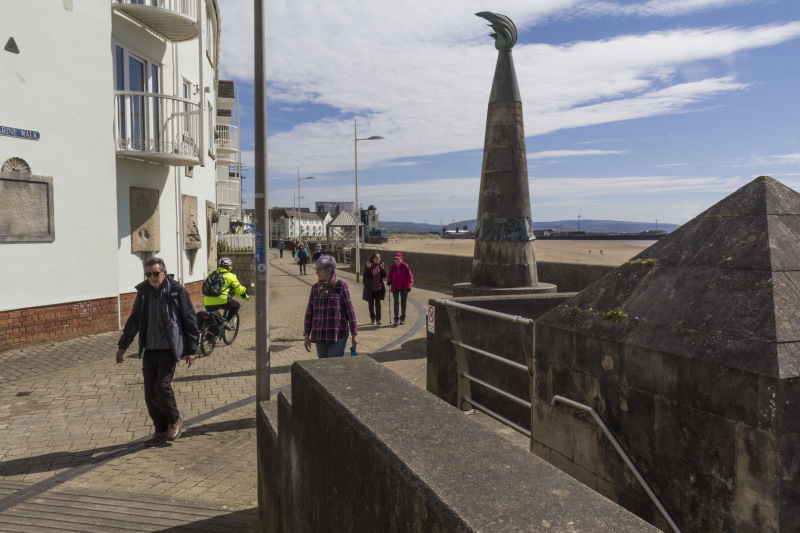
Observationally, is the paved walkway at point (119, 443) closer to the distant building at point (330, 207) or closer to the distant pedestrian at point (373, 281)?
the distant pedestrian at point (373, 281)

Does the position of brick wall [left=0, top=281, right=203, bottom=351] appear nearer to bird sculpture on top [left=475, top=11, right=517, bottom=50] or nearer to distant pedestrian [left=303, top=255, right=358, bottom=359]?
distant pedestrian [left=303, top=255, right=358, bottom=359]

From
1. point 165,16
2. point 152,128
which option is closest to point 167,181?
point 152,128

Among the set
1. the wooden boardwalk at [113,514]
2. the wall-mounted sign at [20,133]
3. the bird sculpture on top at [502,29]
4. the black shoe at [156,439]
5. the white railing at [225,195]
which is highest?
the bird sculpture on top at [502,29]

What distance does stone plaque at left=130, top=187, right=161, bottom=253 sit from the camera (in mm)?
13367

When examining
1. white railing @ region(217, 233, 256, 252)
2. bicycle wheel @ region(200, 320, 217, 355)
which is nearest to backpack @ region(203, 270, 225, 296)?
bicycle wheel @ region(200, 320, 217, 355)

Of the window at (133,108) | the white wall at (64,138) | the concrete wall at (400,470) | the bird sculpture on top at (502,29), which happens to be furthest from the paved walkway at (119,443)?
the bird sculpture on top at (502,29)

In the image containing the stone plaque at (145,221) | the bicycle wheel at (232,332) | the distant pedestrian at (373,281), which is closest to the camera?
the bicycle wheel at (232,332)

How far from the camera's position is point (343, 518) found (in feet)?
8.34

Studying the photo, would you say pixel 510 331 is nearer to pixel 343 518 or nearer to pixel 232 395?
pixel 232 395

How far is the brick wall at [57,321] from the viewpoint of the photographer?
1002 cm

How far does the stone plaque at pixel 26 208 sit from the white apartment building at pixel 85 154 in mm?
17

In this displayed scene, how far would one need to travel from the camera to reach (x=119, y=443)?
6254 millimetres

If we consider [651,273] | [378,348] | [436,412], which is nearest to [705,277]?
[651,273]

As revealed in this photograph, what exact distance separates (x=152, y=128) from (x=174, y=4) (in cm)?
347
